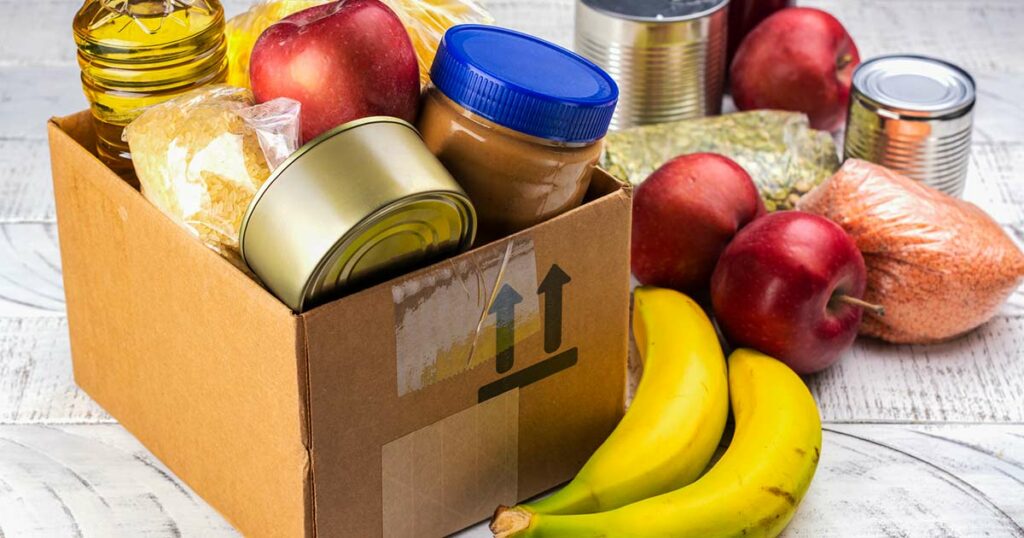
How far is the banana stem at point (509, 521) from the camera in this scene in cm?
92

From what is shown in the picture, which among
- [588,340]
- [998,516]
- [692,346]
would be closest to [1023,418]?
[998,516]

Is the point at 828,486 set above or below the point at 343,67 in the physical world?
below

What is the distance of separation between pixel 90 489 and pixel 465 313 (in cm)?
35

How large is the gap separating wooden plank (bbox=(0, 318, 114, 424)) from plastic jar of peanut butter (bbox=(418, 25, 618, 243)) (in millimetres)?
426

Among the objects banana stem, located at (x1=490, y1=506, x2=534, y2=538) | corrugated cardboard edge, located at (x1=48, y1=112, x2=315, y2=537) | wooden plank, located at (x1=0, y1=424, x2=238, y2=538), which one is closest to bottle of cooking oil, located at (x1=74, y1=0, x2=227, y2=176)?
corrugated cardboard edge, located at (x1=48, y1=112, x2=315, y2=537)

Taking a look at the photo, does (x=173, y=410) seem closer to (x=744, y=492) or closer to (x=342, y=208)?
(x=342, y=208)

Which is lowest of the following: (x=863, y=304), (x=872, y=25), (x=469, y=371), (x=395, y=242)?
(x=872, y=25)

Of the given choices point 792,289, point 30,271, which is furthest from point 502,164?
point 30,271

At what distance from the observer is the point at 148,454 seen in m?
1.10

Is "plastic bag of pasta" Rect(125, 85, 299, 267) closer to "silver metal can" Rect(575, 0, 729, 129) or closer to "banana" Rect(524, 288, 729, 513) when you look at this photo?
"banana" Rect(524, 288, 729, 513)

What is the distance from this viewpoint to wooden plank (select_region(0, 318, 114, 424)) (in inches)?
45.0

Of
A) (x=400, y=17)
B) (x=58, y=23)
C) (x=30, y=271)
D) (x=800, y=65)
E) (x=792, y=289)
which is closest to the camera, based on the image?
(x=400, y=17)

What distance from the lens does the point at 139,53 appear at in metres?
0.98

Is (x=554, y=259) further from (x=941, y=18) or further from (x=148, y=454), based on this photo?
(x=941, y=18)
